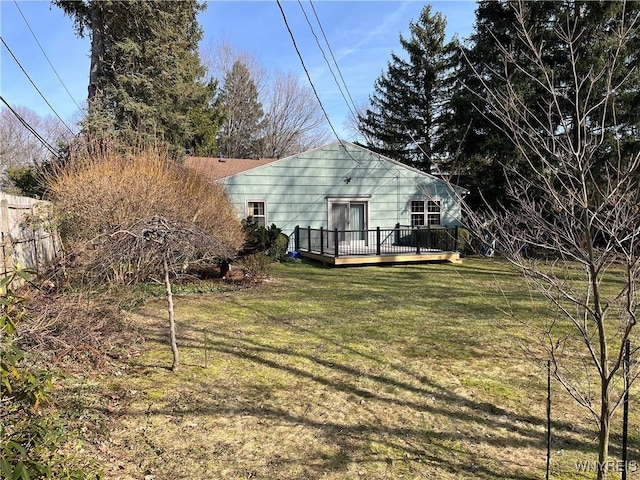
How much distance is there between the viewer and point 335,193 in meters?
16.0

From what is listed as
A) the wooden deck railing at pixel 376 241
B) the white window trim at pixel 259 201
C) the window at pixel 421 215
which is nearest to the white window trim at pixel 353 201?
the wooden deck railing at pixel 376 241

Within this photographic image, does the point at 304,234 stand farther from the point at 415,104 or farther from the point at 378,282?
the point at 415,104

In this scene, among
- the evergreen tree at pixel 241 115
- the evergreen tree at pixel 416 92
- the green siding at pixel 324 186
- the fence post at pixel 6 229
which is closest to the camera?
the fence post at pixel 6 229

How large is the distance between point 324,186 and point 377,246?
11.0 feet

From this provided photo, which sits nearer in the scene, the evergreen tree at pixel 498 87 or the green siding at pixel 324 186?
the evergreen tree at pixel 498 87

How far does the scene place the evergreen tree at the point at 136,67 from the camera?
1367 cm

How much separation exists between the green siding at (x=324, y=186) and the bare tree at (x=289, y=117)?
636 inches

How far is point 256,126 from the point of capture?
3053 cm

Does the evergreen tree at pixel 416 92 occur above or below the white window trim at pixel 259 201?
above

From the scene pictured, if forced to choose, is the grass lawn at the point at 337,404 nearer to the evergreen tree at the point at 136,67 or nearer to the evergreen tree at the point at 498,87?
the evergreen tree at the point at 498,87

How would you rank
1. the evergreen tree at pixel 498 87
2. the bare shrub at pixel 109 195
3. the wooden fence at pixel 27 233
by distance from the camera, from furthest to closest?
the evergreen tree at pixel 498 87, the bare shrub at pixel 109 195, the wooden fence at pixel 27 233

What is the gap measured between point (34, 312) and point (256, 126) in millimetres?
27949

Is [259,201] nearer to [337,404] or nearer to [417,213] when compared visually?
[417,213]

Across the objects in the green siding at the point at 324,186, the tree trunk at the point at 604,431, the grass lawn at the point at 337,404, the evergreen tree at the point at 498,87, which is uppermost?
the evergreen tree at the point at 498,87
